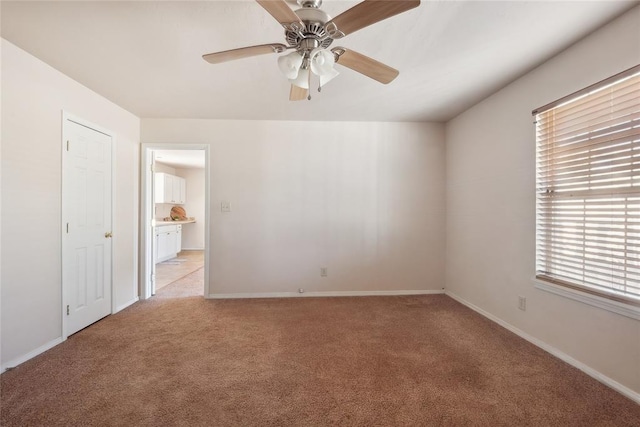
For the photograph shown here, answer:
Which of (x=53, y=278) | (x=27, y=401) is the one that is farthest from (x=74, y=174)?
(x=27, y=401)

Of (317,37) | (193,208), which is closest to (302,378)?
(317,37)

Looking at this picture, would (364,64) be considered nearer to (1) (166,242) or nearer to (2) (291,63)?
(2) (291,63)

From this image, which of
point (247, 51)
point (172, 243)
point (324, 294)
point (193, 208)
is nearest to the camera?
point (247, 51)

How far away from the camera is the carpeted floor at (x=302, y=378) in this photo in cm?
154

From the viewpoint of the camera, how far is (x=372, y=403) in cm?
163

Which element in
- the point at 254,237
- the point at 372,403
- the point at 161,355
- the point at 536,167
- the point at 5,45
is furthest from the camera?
the point at 254,237

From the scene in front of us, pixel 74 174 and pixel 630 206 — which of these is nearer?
pixel 630 206

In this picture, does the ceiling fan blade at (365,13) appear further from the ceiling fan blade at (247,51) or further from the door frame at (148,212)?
the door frame at (148,212)

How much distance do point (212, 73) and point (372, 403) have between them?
281 cm

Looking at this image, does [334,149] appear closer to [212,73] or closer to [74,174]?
[212,73]

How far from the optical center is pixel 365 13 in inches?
48.4

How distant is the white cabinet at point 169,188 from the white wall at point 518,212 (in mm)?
6097

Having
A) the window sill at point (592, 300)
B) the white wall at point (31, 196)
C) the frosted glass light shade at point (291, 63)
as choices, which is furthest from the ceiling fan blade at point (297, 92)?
the window sill at point (592, 300)

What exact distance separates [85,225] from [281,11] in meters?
2.78
